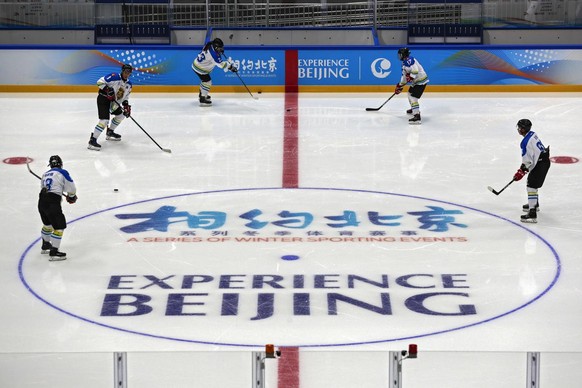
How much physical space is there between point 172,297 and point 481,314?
2235 millimetres

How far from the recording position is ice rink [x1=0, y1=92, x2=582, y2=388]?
5.00 m

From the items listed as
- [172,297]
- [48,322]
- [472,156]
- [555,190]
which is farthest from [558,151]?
[48,322]

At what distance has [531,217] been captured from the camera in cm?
1044

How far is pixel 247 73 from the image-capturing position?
1798cm

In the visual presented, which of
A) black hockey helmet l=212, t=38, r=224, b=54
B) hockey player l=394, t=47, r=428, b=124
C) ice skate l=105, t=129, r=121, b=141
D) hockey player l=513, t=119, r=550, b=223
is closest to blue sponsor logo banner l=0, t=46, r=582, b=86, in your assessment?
black hockey helmet l=212, t=38, r=224, b=54

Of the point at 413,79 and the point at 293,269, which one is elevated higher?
the point at 413,79

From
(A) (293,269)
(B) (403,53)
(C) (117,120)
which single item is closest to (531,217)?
(A) (293,269)

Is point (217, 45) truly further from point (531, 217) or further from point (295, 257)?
point (295, 257)

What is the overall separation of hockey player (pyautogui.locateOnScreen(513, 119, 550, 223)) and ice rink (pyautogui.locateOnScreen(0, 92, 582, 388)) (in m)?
0.27

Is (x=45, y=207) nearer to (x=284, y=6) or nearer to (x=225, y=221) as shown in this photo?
(x=225, y=221)

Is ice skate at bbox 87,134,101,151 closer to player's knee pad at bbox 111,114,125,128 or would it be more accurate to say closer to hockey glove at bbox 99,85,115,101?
player's knee pad at bbox 111,114,125,128

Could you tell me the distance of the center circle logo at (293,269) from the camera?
782 cm

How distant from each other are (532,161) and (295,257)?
2.46 metres

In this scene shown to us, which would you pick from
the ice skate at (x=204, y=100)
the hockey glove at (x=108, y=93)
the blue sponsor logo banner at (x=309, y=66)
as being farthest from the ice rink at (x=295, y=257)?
the blue sponsor logo banner at (x=309, y=66)
